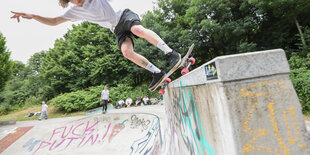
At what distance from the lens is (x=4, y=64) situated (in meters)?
12.8

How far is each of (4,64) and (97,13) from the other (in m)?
16.1

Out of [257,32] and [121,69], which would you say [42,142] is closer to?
[121,69]

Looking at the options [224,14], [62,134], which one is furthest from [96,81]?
[224,14]

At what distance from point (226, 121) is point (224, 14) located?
15442 millimetres

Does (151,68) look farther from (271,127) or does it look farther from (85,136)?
(85,136)

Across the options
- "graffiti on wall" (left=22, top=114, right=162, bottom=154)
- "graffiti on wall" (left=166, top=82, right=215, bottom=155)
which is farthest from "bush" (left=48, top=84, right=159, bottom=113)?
"graffiti on wall" (left=166, top=82, right=215, bottom=155)

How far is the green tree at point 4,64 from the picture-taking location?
12.6 meters

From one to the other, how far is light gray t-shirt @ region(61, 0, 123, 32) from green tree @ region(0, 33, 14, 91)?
15509 millimetres

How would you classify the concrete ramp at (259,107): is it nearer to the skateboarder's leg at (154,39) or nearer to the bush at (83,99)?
the skateboarder's leg at (154,39)

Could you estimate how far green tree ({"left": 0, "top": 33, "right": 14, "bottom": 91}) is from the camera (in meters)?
12.6

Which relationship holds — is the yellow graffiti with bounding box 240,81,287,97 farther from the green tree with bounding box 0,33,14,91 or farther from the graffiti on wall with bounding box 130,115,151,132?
the green tree with bounding box 0,33,14,91

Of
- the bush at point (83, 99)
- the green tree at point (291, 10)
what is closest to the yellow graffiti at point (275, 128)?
the green tree at point (291, 10)

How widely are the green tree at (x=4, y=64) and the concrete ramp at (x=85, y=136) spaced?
25.5ft

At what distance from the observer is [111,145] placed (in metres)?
6.18
